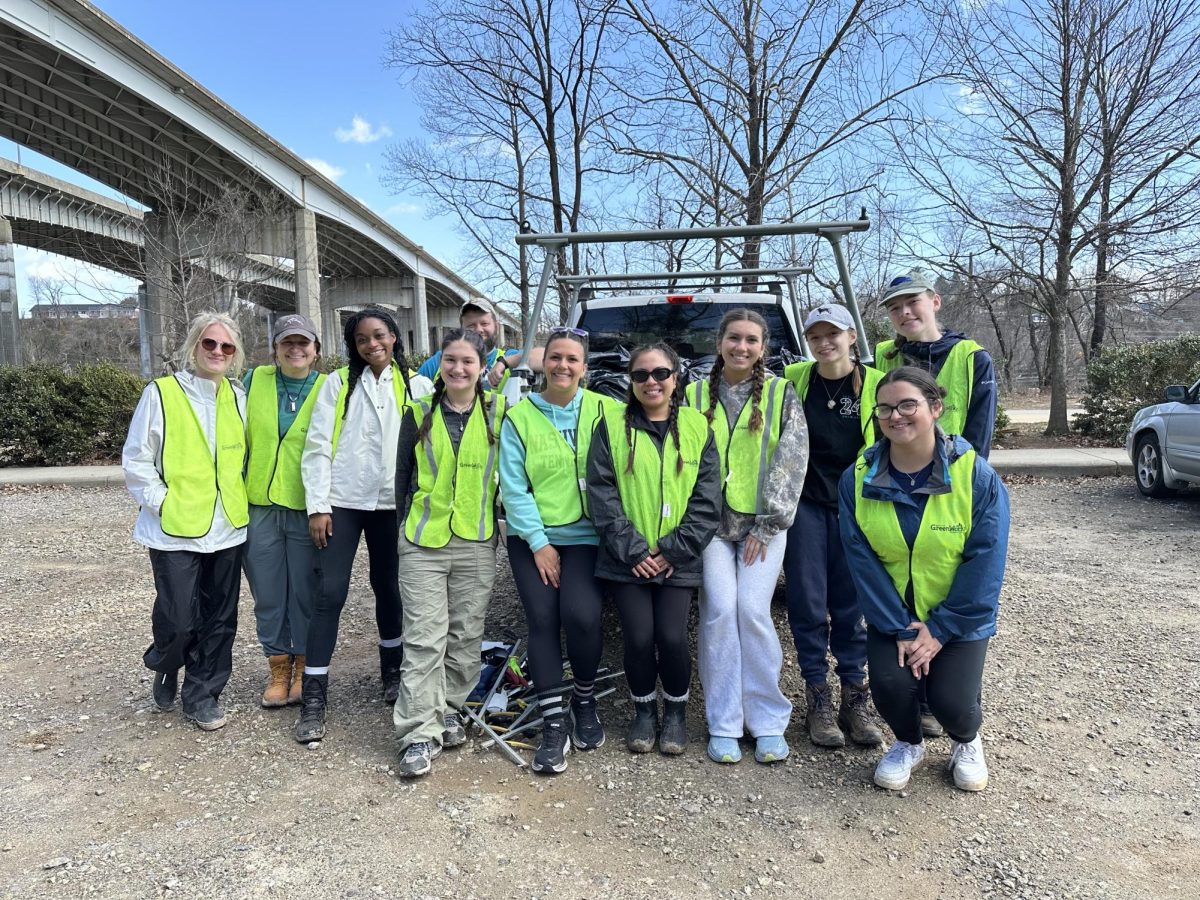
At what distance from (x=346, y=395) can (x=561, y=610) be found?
141 cm

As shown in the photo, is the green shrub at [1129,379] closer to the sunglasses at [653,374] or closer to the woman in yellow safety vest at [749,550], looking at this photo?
the woman in yellow safety vest at [749,550]

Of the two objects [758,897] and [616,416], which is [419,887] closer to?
[758,897]

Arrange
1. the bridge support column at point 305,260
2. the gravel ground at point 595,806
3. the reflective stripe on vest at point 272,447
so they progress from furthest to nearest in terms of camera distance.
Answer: the bridge support column at point 305,260, the reflective stripe on vest at point 272,447, the gravel ground at point 595,806

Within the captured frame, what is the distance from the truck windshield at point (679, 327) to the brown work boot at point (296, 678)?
2694 mm

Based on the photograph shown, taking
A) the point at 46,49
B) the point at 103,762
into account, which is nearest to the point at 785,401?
the point at 103,762

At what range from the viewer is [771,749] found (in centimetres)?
325

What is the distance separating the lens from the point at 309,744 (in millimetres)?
3506

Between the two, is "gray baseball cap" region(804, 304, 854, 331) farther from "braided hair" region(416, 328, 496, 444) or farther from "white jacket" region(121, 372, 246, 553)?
"white jacket" region(121, 372, 246, 553)

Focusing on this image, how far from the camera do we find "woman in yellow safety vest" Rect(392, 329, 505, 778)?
11.1ft

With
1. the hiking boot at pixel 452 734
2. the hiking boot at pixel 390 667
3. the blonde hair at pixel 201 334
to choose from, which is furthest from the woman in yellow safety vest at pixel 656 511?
the blonde hair at pixel 201 334

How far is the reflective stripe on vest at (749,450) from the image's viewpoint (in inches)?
132

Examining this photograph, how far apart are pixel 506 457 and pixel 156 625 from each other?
1787 millimetres

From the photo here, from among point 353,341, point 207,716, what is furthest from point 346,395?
point 207,716

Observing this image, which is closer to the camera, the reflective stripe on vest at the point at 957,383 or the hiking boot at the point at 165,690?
the reflective stripe on vest at the point at 957,383
